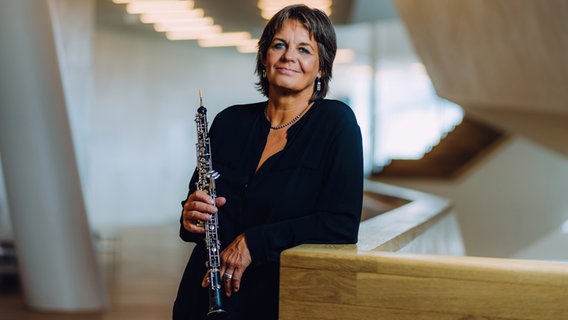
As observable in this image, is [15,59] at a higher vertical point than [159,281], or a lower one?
higher

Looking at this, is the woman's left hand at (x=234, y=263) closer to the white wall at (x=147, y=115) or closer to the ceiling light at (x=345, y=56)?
the white wall at (x=147, y=115)

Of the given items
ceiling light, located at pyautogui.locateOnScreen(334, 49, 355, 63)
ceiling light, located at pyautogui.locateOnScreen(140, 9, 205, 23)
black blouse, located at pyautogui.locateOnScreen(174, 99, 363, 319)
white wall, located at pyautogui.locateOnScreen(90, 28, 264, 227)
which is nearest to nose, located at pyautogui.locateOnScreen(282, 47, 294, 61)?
black blouse, located at pyautogui.locateOnScreen(174, 99, 363, 319)

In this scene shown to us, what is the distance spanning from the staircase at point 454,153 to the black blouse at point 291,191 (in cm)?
1433

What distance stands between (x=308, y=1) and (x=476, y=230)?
22.9 feet

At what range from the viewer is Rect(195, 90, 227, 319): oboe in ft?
7.11

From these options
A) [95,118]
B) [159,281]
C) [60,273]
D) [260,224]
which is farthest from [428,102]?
[260,224]

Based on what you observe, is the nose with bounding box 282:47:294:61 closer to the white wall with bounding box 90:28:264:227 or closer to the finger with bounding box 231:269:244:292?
the finger with bounding box 231:269:244:292

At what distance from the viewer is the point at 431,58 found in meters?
10.1

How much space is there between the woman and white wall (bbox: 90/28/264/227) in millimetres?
12350

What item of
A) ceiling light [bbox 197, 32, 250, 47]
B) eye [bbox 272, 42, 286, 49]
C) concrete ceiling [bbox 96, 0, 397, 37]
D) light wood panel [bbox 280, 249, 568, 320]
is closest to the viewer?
light wood panel [bbox 280, 249, 568, 320]

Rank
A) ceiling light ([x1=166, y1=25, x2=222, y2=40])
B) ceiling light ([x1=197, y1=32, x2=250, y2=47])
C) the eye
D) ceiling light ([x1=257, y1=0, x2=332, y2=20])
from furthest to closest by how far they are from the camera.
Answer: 1. ceiling light ([x1=197, y1=32, x2=250, y2=47])
2. ceiling light ([x1=166, y1=25, x2=222, y2=40])
3. ceiling light ([x1=257, y1=0, x2=332, y2=20])
4. the eye

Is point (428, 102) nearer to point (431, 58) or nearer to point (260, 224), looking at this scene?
point (431, 58)

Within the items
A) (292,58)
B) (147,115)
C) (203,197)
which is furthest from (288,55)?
(147,115)

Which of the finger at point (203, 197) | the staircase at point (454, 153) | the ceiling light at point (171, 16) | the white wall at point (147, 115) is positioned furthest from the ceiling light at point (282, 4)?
the finger at point (203, 197)
